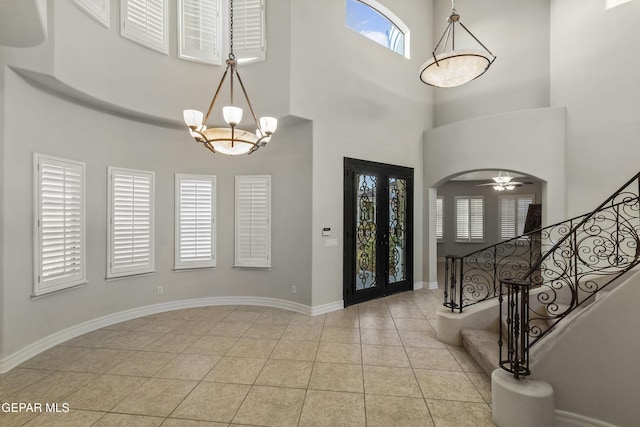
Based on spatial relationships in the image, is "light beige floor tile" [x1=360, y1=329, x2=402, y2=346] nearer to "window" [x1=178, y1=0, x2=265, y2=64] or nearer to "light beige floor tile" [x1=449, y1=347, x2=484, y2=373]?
"light beige floor tile" [x1=449, y1=347, x2=484, y2=373]

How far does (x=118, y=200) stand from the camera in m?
4.46

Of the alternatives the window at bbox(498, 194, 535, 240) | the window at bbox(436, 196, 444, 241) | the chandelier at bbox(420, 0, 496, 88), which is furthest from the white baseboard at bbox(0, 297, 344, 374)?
the window at bbox(498, 194, 535, 240)

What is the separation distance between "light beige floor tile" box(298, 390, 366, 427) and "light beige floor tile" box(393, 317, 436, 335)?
1.82 metres

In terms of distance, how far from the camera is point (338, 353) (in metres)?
3.50

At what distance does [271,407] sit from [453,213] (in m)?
9.20

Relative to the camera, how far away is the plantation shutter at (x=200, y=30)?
481cm

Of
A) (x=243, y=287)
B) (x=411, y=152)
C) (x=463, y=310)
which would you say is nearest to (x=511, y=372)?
(x=463, y=310)

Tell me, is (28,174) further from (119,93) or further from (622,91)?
(622,91)

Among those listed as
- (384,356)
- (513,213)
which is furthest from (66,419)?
(513,213)

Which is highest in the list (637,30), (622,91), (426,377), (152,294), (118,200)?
(637,30)

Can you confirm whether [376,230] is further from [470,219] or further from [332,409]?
[470,219]

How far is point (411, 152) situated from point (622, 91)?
329 cm

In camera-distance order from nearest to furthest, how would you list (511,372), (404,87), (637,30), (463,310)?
(511,372), (463,310), (637,30), (404,87)

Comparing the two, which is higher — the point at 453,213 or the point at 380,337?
the point at 453,213
